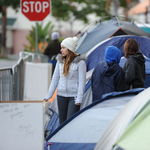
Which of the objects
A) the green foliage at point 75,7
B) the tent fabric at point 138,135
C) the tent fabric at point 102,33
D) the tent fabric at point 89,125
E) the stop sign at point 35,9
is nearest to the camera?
the tent fabric at point 138,135

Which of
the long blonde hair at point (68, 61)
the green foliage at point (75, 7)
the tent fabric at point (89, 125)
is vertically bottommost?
the tent fabric at point (89, 125)

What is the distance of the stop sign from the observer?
824 centimetres

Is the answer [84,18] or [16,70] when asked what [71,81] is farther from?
[84,18]

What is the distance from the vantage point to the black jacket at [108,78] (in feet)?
15.8

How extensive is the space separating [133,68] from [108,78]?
71cm

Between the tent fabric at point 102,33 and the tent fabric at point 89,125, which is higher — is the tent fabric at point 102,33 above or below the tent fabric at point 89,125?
above

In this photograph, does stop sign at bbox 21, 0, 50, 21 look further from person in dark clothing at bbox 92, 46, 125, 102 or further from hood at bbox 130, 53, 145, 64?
person in dark clothing at bbox 92, 46, 125, 102

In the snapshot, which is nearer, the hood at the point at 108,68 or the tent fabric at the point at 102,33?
the hood at the point at 108,68

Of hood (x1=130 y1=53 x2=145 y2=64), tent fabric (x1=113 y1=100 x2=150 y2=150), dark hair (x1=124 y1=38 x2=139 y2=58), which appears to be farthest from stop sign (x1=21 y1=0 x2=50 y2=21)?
tent fabric (x1=113 y1=100 x2=150 y2=150)

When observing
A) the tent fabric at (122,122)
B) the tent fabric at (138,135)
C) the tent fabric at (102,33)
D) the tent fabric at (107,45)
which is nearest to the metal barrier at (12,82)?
the tent fabric at (107,45)

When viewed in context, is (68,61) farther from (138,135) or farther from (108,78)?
(138,135)

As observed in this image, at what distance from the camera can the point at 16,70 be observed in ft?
→ 22.0

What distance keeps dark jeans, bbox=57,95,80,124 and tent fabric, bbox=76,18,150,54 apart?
3.09m

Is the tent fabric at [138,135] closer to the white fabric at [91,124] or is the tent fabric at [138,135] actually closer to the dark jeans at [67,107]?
the white fabric at [91,124]
